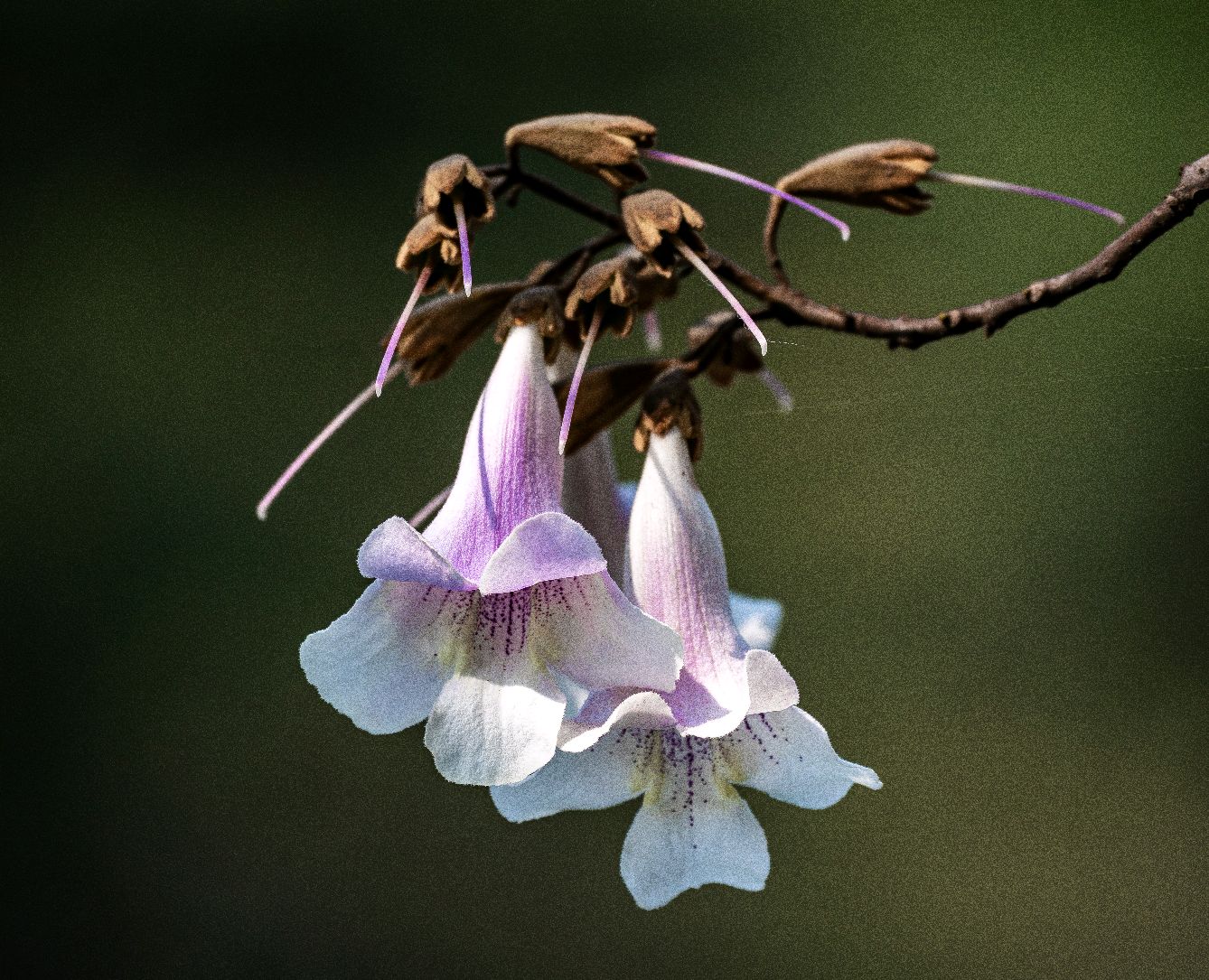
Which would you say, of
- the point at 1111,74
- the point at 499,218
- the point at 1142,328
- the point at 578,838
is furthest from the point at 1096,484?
the point at 499,218

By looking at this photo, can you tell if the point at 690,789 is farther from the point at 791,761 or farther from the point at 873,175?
the point at 873,175

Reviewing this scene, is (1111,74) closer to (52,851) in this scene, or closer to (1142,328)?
(1142,328)

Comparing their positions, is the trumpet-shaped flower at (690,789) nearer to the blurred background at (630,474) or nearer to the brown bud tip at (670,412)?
the brown bud tip at (670,412)

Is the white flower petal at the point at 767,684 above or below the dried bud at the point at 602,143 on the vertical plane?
below

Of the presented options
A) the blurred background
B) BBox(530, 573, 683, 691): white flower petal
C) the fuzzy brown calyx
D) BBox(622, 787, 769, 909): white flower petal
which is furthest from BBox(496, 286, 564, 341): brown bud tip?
the blurred background

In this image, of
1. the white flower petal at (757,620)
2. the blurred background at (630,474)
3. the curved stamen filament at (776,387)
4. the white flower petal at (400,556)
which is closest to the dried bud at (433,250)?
the white flower petal at (400,556)

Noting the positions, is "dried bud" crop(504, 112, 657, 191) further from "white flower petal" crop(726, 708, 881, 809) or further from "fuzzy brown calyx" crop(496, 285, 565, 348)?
"white flower petal" crop(726, 708, 881, 809)

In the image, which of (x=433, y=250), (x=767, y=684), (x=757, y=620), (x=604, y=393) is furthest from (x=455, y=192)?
(x=757, y=620)
